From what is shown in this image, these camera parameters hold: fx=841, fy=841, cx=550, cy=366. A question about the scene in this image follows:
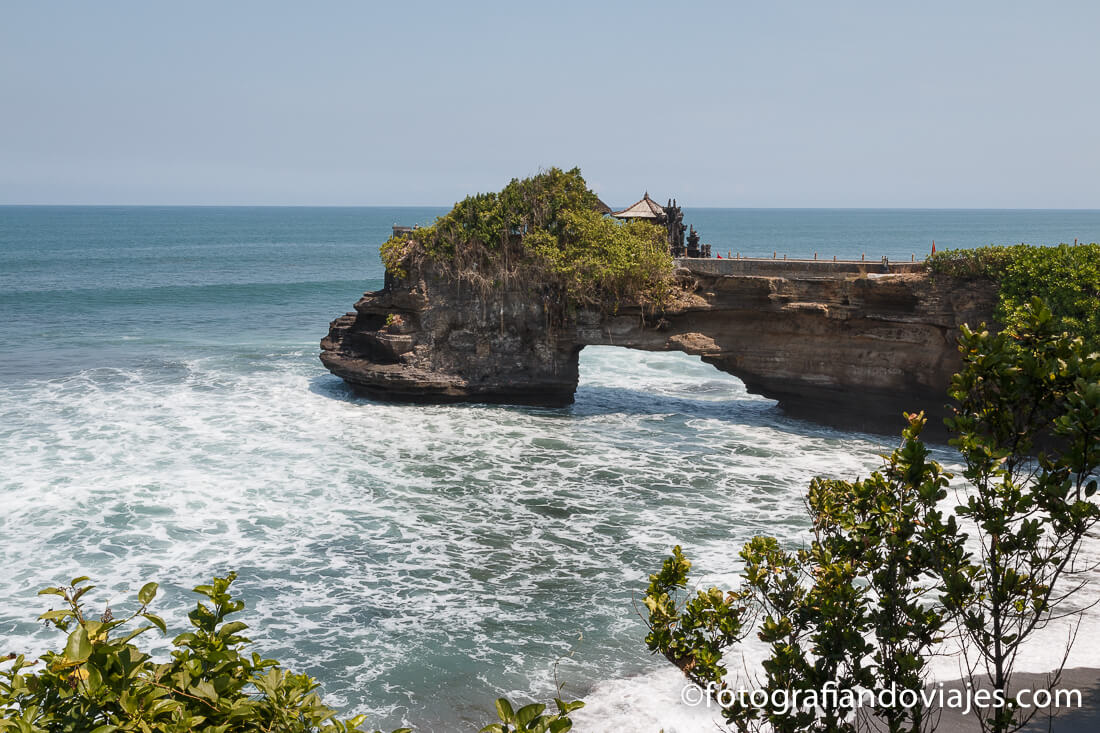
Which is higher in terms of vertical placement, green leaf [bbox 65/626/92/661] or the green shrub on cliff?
green leaf [bbox 65/626/92/661]

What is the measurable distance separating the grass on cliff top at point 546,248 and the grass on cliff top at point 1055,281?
8971mm

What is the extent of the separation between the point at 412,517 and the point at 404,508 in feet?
1.83

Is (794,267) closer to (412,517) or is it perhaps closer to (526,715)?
(412,517)

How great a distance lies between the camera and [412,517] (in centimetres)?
1792

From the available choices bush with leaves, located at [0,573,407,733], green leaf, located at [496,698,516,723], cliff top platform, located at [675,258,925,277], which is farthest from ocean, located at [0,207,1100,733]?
cliff top platform, located at [675,258,925,277]

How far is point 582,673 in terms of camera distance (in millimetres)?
11938

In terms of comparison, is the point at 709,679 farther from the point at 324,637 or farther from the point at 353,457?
the point at 353,457

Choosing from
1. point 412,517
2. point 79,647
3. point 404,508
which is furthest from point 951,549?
point 404,508

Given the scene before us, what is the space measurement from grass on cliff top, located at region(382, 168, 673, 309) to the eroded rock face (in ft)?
1.80

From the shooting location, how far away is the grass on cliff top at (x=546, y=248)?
1000 inches

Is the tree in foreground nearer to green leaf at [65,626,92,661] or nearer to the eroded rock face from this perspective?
green leaf at [65,626,92,661]

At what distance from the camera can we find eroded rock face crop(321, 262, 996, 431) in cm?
2366

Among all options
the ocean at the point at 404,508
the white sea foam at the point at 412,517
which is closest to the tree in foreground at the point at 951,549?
the ocean at the point at 404,508

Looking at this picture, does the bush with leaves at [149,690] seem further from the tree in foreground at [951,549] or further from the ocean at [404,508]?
the tree in foreground at [951,549]
